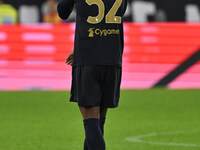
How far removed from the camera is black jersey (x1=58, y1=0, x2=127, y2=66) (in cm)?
630

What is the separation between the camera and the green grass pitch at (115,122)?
9.11m

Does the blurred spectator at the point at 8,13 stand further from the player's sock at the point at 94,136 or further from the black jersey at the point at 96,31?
the player's sock at the point at 94,136

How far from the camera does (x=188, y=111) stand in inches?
509

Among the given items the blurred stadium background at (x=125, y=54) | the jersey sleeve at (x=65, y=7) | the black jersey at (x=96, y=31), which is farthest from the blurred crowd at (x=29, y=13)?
the black jersey at (x=96, y=31)

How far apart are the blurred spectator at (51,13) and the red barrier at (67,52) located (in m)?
1.01

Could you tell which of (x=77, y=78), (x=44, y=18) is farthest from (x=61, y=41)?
(x=77, y=78)

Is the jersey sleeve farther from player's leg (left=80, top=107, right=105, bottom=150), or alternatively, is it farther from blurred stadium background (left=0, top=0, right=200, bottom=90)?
blurred stadium background (left=0, top=0, right=200, bottom=90)

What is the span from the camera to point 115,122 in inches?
445

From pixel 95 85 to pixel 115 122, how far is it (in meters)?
5.05

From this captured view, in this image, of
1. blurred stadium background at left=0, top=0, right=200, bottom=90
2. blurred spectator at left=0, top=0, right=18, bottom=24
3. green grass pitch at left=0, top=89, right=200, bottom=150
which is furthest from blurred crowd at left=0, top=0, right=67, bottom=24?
green grass pitch at left=0, top=89, right=200, bottom=150

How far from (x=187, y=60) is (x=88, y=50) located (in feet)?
36.6

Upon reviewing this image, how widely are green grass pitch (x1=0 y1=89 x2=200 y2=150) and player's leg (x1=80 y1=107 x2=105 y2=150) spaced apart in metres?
2.34

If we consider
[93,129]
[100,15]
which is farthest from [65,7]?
[93,129]

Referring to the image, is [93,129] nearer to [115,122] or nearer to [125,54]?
[115,122]
